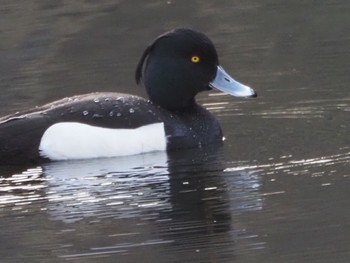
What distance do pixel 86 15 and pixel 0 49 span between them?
6.47 ft

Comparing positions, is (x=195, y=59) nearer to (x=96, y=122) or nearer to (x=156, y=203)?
(x=96, y=122)

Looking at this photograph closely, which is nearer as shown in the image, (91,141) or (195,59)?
(91,141)

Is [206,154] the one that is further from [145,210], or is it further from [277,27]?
[277,27]

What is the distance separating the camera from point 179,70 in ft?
36.8

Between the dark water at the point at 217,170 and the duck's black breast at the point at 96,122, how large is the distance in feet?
0.54

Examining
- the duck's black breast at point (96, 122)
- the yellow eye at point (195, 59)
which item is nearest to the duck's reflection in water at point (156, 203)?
the duck's black breast at point (96, 122)

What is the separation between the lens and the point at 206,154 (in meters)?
Result: 10.6

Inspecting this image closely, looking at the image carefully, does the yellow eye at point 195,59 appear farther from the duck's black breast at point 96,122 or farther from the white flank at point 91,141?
the white flank at point 91,141

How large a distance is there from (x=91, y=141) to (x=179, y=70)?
3.59ft

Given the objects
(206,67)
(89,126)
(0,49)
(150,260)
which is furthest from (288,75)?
(150,260)

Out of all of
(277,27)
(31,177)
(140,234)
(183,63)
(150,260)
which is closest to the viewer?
(150,260)

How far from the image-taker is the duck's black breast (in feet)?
34.7

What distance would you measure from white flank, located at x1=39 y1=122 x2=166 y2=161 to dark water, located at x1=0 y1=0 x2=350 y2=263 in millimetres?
127

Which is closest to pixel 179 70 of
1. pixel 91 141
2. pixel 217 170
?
pixel 91 141
